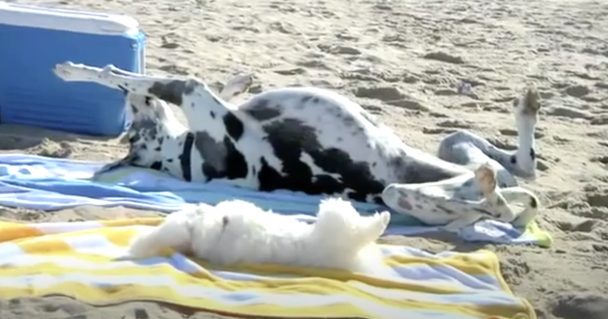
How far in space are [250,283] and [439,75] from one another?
433cm

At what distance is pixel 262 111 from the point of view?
222 inches

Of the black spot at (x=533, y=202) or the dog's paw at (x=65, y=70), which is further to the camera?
the dog's paw at (x=65, y=70)

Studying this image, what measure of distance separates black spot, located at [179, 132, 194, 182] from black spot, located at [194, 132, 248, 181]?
0.21 ft

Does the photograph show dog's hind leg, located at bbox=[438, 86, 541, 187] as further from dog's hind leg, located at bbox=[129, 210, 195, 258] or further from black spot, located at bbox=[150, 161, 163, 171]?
dog's hind leg, located at bbox=[129, 210, 195, 258]

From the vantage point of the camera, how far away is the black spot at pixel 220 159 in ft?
18.4

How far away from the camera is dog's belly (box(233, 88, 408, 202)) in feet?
17.8

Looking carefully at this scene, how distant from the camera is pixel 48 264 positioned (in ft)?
14.0

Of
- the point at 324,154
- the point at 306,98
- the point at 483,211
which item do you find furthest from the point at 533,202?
the point at 306,98

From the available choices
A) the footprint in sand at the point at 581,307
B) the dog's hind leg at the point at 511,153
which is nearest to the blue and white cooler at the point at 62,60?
the dog's hind leg at the point at 511,153

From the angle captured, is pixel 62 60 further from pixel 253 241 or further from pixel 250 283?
pixel 250 283

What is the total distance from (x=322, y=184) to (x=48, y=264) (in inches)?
59.5

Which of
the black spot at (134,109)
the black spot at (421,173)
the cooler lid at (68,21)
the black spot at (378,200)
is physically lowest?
the black spot at (378,200)

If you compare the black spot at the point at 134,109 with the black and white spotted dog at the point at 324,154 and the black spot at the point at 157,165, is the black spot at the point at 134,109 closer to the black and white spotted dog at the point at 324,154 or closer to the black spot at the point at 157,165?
the black and white spotted dog at the point at 324,154

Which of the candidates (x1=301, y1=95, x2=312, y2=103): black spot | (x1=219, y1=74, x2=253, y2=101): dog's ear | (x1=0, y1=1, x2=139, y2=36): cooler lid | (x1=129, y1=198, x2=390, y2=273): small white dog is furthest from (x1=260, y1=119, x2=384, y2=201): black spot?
(x1=0, y1=1, x2=139, y2=36): cooler lid
